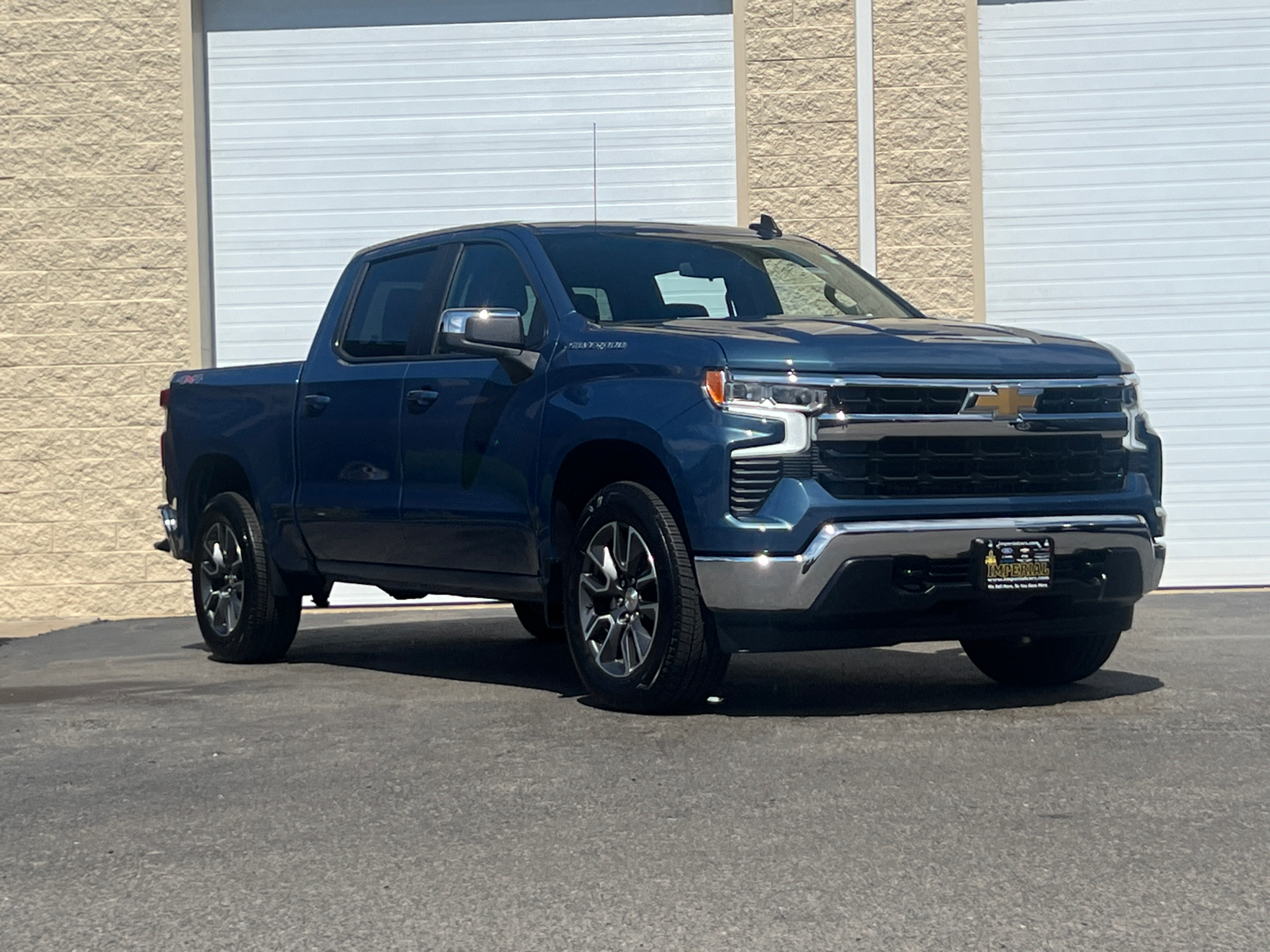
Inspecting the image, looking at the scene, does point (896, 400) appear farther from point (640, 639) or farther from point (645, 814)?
point (645, 814)

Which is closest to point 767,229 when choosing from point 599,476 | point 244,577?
point 599,476

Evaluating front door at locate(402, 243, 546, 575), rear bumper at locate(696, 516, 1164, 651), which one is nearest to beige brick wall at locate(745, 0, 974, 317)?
front door at locate(402, 243, 546, 575)

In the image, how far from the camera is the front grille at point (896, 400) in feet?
22.2

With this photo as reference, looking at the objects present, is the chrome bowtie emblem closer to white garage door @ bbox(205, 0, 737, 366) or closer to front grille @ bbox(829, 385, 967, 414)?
front grille @ bbox(829, 385, 967, 414)

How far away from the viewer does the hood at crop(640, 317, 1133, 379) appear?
6805 mm

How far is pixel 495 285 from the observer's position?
27.5 ft

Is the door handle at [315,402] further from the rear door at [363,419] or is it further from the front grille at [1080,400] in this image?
the front grille at [1080,400]

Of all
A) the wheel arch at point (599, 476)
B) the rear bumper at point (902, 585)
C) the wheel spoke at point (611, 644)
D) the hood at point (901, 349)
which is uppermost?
the hood at point (901, 349)

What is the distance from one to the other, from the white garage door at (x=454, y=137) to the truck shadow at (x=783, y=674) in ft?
13.1

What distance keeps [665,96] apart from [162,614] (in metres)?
5.45

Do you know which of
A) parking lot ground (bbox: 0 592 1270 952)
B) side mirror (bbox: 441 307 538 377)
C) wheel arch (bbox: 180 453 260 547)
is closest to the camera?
parking lot ground (bbox: 0 592 1270 952)

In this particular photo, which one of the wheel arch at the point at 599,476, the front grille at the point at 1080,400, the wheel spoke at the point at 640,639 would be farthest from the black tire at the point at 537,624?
the front grille at the point at 1080,400

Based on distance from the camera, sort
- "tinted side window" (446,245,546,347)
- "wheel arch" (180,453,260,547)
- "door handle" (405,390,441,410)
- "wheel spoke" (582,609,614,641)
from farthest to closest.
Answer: "wheel arch" (180,453,260,547)
"door handle" (405,390,441,410)
"tinted side window" (446,245,546,347)
"wheel spoke" (582,609,614,641)

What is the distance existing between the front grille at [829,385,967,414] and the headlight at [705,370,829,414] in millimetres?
68
